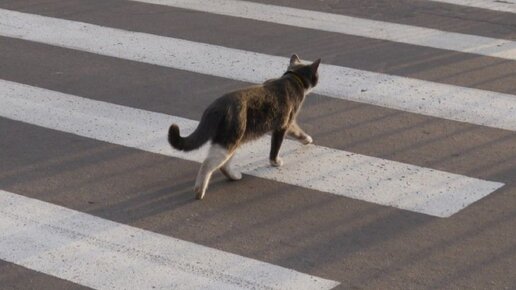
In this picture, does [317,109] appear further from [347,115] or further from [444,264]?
[444,264]

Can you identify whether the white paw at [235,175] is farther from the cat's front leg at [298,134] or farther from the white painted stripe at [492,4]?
the white painted stripe at [492,4]

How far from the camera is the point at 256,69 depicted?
9.26 metres

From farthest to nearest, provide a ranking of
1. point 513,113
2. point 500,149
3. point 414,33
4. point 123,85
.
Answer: point 414,33
point 123,85
point 513,113
point 500,149

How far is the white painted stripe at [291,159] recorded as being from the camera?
692 cm

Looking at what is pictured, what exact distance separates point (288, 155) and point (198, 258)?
1755 mm

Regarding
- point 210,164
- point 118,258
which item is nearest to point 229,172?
point 210,164

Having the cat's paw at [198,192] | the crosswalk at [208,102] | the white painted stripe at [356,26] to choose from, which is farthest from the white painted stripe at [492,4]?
the cat's paw at [198,192]

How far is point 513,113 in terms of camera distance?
327 inches

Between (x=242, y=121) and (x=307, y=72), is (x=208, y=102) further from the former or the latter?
(x=242, y=121)

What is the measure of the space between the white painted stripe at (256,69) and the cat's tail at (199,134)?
2.03m

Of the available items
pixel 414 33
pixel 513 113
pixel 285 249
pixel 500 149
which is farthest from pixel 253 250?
pixel 414 33

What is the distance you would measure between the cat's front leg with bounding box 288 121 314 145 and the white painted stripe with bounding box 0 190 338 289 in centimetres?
154

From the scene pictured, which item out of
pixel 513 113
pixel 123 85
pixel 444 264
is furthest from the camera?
pixel 123 85

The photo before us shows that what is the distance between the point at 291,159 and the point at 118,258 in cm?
188
